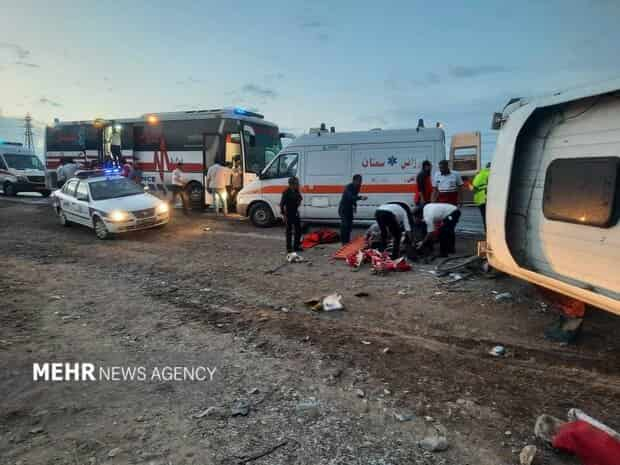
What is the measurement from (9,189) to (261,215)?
642 inches

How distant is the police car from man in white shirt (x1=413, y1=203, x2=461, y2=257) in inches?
274

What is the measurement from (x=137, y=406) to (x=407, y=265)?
16.0 ft

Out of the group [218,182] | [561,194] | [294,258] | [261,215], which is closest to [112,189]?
[218,182]

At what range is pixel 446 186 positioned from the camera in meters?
8.35

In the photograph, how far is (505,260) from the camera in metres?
4.24

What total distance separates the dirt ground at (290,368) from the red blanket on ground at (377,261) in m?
0.21

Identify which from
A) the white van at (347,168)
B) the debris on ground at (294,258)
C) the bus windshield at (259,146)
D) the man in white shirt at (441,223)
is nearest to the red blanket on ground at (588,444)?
the man in white shirt at (441,223)

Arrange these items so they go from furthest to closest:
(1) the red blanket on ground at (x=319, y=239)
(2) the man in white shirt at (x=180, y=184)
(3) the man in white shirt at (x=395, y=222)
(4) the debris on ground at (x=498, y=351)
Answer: (2) the man in white shirt at (x=180, y=184) → (1) the red blanket on ground at (x=319, y=239) → (3) the man in white shirt at (x=395, y=222) → (4) the debris on ground at (x=498, y=351)

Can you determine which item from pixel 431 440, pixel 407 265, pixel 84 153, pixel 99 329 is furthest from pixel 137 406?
pixel 84 153

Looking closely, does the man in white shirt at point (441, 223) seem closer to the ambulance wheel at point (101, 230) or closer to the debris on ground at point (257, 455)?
the debris on ground at point (257, 455)

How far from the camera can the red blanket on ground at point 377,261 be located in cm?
667

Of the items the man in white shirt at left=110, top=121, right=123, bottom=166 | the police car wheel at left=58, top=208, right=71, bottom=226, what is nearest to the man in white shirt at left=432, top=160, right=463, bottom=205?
the police car wheel at left=58, top=208, right=71, bottom=226

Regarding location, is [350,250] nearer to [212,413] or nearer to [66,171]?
[212,413]

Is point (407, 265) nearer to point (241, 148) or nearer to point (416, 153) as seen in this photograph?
point (416, 153)
